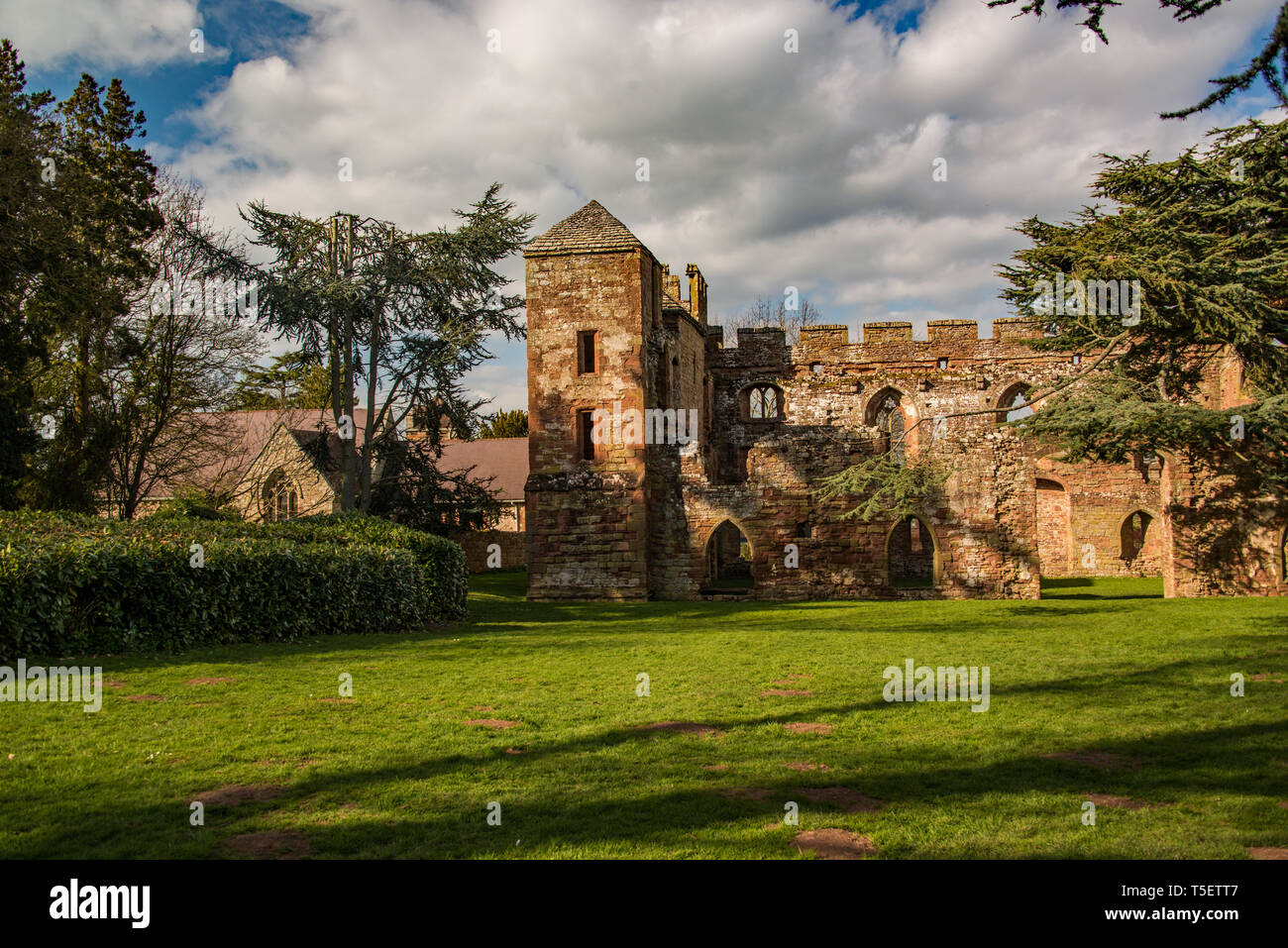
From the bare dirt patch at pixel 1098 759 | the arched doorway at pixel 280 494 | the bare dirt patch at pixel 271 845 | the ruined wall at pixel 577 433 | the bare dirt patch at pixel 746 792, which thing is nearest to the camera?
the bare dirt patch at pixel 271 845

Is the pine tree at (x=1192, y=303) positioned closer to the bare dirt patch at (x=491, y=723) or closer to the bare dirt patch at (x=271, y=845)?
the bare dirt patch at (x=491, y=723)

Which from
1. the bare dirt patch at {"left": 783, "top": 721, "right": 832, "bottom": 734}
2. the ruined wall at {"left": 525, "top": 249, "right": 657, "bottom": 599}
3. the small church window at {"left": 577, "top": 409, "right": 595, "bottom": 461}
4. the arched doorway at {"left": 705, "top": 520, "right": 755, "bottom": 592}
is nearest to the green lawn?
the bare dirt patch at {"left": 783, "top": 721, "right": 832, "bottom": 734}

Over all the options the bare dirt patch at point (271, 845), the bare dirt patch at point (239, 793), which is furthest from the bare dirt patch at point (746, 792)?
the bare dirt patch at point (239, 793)

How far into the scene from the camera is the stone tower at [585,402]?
78.6ft

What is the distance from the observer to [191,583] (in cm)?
1238

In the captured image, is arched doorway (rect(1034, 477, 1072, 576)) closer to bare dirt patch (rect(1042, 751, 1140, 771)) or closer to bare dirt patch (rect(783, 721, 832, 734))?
bare dirt patch (rect(783, 721, 832, 734))

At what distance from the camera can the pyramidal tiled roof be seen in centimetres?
2414

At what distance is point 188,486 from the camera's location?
1149 inches

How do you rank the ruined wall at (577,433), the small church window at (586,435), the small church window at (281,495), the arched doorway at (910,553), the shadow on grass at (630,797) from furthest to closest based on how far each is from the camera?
the small church window at (281,495), the arched doorway at (910,553), the small church window at (586,435), the ruined wall at (577,433), the shadow on grass at (630,797)

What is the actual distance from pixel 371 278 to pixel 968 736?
23.3m

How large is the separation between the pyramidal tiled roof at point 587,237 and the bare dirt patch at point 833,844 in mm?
20053

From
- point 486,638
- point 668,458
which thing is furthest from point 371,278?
point 486,638

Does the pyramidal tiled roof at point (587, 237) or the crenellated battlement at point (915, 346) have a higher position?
the pyramidal tiled roof at point (587, 237)

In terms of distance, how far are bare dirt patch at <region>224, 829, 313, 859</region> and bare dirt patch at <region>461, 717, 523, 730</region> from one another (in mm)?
2922
